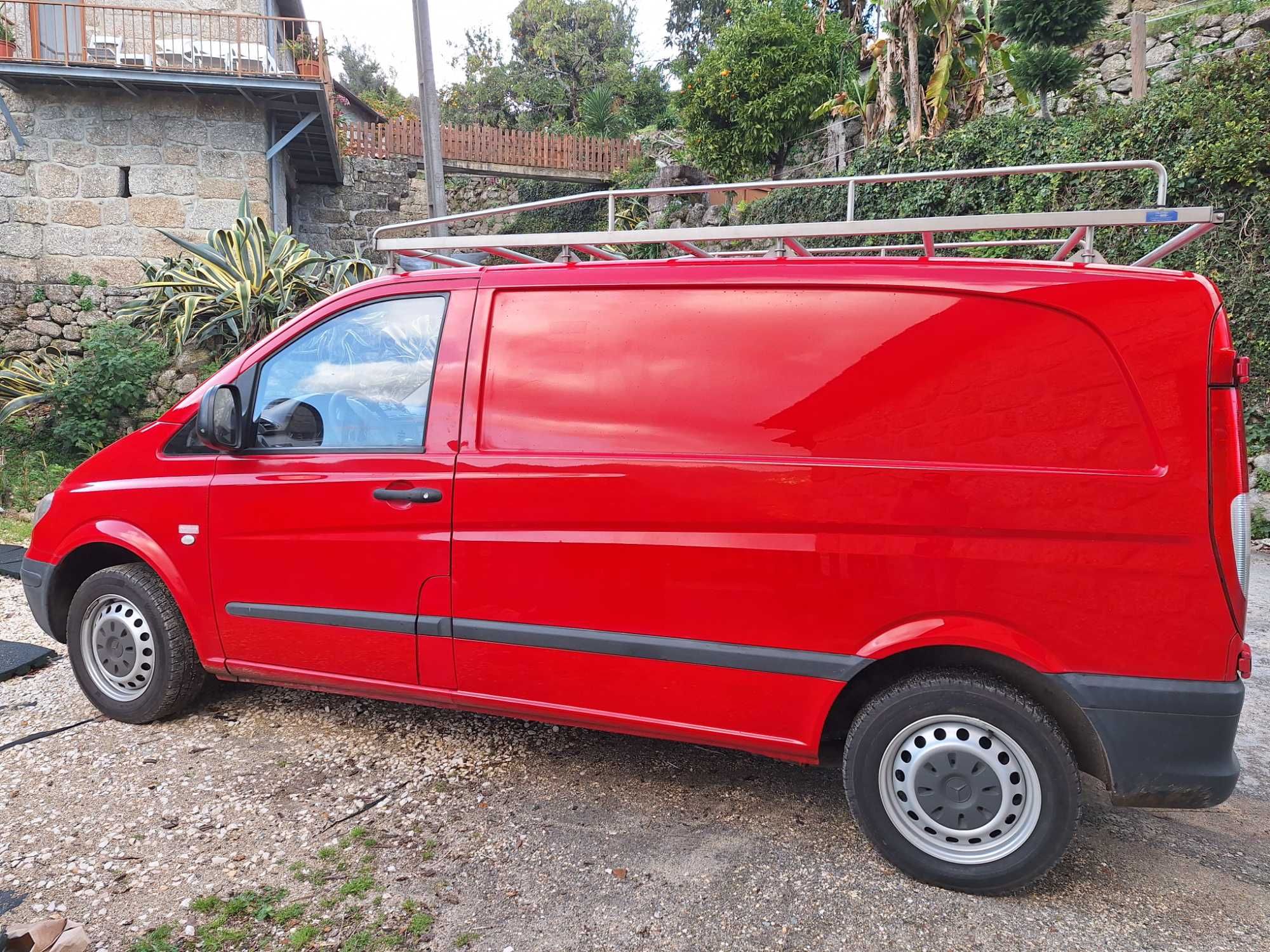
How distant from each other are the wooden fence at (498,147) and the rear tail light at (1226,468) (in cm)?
1988

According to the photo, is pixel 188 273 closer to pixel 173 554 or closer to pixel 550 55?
pixel 173 554

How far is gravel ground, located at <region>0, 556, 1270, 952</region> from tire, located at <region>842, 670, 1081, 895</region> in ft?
0.38

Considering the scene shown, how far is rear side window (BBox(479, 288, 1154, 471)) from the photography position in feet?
7.73

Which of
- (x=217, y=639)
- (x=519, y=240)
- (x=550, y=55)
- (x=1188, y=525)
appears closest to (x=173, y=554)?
(x=217, y=639)

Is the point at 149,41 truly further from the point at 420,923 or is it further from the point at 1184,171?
the point at 420,923

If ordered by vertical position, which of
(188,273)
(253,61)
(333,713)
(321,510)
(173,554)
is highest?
(253,61)

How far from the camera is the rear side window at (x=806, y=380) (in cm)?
236

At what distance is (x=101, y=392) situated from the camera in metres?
9.69

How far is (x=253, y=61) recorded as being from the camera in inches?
493

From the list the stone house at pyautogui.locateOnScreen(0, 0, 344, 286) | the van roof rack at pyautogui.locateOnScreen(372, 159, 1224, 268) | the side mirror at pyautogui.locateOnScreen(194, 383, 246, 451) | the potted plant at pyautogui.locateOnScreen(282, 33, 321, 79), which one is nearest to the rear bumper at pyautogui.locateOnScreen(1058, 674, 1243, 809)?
the van roof rack at pyautogui.locateOnScreen(372, 159, 1224, 268)

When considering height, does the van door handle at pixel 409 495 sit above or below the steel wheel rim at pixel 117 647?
above

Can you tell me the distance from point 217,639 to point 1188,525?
11.0ft

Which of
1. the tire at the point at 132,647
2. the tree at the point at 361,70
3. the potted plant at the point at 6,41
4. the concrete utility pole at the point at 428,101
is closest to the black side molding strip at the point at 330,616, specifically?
the tire at the point at 132,647

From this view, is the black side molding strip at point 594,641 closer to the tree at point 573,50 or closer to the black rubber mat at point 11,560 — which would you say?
the black rubber mat at point 11,560
